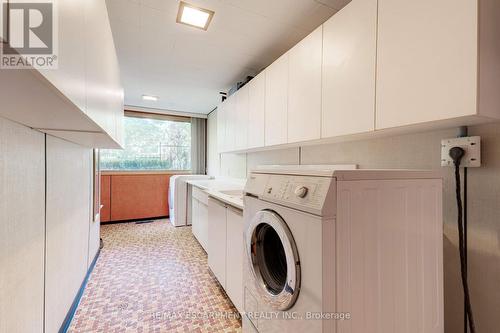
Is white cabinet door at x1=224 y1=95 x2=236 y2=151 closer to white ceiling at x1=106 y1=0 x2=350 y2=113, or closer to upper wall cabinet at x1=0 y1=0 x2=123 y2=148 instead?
white ceiling at x1=106 y1=0 x2=350 y2=113

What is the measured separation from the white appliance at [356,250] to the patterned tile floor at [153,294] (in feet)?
2.67

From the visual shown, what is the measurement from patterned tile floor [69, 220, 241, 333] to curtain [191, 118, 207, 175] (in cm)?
213

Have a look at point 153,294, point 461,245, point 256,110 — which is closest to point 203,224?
point 153,294

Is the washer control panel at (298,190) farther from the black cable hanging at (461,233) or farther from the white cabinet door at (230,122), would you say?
the white cabinet door at (230,122)

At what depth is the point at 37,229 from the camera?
1184mm

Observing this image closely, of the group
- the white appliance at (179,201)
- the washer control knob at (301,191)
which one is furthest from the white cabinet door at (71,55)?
the white appliance at (179,201)

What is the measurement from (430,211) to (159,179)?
14.7 feet

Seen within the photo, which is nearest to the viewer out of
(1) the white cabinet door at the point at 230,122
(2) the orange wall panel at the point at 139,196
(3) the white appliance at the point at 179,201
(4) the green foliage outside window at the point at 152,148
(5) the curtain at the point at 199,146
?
(1) the white cabinet door at the point at 230,122

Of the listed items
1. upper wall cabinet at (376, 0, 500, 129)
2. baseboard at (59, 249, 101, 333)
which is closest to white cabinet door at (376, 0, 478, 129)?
upper wall cabinet at (376, 0, 500, 129)

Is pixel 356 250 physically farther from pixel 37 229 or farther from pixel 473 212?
pixel 37 229

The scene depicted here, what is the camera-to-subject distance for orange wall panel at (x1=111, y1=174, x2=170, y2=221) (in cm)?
425

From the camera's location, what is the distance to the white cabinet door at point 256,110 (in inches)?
86.2

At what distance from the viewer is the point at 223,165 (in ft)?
13.1

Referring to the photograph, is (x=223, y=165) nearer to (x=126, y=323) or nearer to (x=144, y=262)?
(x=144, y=262)
